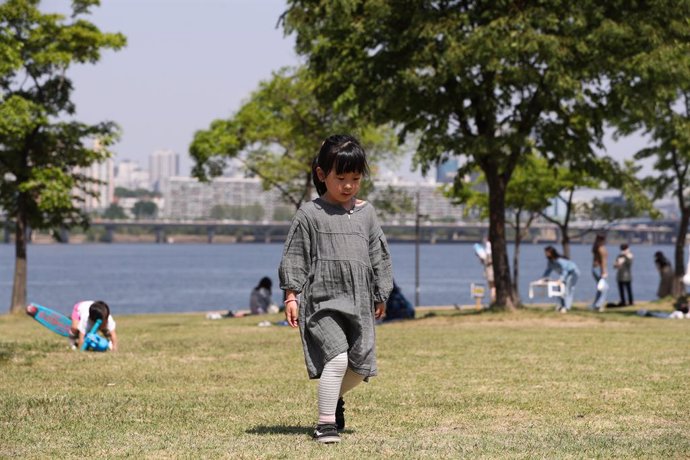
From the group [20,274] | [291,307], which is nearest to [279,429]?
[291,307]

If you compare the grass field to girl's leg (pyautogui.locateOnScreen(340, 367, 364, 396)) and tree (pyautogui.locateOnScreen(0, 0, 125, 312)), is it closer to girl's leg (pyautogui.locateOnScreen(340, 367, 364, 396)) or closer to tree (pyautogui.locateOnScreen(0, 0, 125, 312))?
girl's leg (pyautogui.locateOnScreen(340, 367, 364, 396))

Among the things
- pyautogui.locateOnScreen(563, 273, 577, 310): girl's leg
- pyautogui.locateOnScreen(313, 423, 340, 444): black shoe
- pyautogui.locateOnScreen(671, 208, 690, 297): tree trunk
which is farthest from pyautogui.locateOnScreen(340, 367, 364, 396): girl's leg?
pyautogui.locateOnScreen(671, 208, 690, 297): tree trunk

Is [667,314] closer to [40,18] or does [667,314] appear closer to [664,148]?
[664,148]

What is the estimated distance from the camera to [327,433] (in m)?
7.43

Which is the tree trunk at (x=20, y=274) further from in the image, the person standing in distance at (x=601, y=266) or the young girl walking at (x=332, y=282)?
the young girl walking at (x=332, y=282)

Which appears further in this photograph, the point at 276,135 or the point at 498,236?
the point at 276,135

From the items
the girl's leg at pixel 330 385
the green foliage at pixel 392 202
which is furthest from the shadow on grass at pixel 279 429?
the green foliage at pixel 392 202

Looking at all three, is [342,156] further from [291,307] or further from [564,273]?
[564,273]

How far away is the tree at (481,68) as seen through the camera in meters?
22.0

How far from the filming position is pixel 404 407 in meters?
9.41

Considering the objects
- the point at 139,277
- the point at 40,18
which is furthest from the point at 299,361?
the point at 139,277

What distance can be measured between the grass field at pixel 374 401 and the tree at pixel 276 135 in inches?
846

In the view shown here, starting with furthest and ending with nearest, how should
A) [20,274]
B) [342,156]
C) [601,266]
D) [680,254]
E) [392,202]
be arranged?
[392,202]
[680,254]
[20,274]
[601,266]
[342,156]

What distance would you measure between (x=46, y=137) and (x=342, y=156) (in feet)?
85.8
